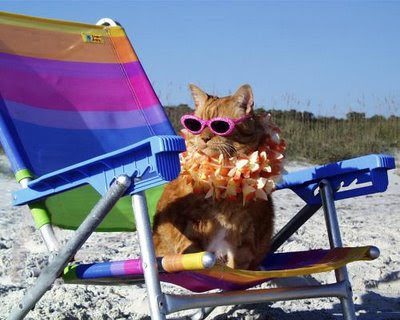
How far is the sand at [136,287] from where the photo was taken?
10.3 ft

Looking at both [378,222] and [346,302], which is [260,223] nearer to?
[346,302]

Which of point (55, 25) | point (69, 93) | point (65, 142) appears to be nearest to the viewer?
point (65, 142)

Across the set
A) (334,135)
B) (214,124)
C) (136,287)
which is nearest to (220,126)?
(214,124)

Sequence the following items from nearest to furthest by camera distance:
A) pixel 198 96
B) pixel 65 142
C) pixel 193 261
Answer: pixel 193 261 → pixel 198 96 → pixel 65 142

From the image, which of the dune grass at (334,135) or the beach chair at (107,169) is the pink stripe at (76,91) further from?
the dune grass at (334,135)

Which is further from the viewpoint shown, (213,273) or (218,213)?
(218,213)

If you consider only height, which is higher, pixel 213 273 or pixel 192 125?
pixel 192 125

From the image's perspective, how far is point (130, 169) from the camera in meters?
2.09

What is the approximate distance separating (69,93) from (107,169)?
1065 millimetres

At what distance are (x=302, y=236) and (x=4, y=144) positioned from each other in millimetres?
2401

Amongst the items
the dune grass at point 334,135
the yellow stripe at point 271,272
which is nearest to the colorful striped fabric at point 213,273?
the yellow stripe at point 271,272

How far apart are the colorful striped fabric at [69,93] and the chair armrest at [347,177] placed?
700 millimetres

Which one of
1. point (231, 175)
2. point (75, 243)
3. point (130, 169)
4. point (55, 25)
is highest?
point (55, 25)

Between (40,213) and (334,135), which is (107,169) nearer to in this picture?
(40,213)
